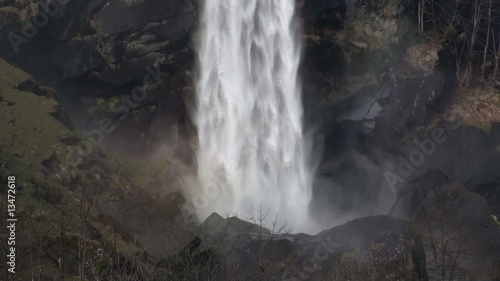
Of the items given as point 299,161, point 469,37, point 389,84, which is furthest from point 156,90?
point 469,37

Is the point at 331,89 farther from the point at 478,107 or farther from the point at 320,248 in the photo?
the point at 320,248

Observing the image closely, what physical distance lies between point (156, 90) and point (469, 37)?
63.4ft

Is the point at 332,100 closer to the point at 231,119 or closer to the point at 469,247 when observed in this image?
the point at 231,119

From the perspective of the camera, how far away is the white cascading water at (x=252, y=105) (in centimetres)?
3300

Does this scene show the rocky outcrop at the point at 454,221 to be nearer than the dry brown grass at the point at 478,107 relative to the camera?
Yes

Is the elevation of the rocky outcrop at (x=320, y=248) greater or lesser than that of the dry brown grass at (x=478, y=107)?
lesser

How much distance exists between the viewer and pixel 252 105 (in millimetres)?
33688

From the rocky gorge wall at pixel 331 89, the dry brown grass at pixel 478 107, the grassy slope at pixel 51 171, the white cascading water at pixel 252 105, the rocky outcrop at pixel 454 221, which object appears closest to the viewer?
the grassy slope at pixel 51 171

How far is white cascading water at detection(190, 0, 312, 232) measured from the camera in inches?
1299

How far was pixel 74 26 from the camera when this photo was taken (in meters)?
31.2

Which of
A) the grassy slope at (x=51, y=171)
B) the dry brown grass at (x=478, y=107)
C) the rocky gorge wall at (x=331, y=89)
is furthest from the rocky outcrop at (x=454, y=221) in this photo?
the grassy slope at (x=51, y=171)

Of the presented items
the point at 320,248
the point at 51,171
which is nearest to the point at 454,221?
the point at 320,248

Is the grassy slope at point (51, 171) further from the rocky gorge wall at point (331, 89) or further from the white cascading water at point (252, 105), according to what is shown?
the white cascading water at point (252, 105)

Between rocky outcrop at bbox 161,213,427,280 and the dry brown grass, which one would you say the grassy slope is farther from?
the dry brown grass
